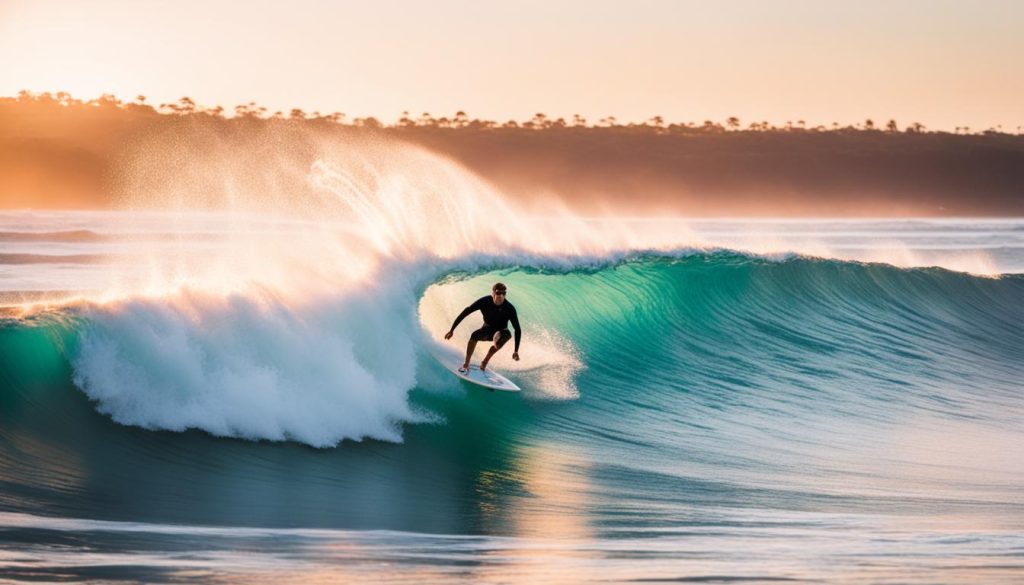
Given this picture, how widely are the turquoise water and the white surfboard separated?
0.92 feet

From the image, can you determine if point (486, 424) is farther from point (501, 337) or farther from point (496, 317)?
point (496, 317)

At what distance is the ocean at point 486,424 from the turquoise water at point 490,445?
37 mm

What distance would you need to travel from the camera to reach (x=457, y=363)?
1459 centimetres

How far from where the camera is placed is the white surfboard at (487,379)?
13961 mm

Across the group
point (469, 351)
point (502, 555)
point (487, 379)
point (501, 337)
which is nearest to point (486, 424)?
point (487, 379)

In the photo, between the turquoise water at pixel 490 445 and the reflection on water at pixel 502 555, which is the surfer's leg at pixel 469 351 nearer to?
the turquoise water at pixel 490 445

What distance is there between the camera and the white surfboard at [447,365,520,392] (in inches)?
550

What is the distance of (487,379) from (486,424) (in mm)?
472

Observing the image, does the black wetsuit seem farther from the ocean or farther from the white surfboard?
the ocean

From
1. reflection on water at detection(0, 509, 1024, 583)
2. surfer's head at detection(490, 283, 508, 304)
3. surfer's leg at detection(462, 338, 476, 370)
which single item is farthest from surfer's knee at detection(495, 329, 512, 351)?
reflection on water at detection(0, 509, 1024, 583)

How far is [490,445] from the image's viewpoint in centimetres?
1334

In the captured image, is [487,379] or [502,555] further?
[487,379]

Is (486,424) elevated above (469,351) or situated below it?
below

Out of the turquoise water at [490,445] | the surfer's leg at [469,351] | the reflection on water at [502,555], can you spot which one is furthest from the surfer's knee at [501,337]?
the reflection on water at [502,555]
